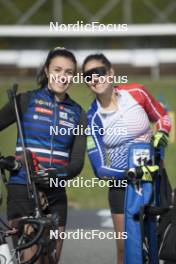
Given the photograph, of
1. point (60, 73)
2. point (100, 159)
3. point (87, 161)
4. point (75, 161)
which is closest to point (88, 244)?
point (87, 161)

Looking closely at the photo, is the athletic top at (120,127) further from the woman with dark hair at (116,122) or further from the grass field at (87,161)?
the grass field at (87,161)

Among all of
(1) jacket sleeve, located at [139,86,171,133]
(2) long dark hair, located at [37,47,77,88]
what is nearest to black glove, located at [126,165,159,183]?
(1) jacket sleeve, located at [139,86,171,133]

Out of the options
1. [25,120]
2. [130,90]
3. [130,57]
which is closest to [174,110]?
[130,57]

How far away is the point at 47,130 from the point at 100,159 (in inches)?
26.6

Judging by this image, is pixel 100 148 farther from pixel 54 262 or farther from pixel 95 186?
pixel 95 186

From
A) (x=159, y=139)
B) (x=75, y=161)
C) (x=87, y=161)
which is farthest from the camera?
(x=87, y=161)

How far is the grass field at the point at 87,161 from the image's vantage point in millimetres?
10820

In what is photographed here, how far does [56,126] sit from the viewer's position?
16.6ft

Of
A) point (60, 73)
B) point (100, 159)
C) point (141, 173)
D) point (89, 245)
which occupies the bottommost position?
point (89, 245)

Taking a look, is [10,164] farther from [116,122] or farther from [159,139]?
[159,139]

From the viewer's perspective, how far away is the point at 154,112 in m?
5.62

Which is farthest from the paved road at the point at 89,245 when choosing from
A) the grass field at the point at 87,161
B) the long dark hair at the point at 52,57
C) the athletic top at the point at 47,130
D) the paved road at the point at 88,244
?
the long dark hair at the point at 52,57

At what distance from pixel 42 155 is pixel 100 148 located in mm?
649

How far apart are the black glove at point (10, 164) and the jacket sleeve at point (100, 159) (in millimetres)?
675
